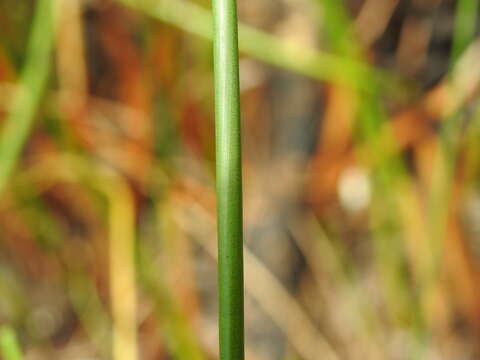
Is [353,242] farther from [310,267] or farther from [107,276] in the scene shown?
[107,276]

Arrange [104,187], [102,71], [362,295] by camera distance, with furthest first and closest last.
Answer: [102,71] → [362,295] → [104,187]

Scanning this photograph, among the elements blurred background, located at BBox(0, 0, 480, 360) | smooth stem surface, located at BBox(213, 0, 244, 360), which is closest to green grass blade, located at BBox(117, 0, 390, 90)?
blurred background, located at BBox(0, 0, 480, 360)

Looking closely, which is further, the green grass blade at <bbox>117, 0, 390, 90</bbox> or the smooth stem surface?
the green grass blade at <bbox>117, 0, 390, 90</bbox>

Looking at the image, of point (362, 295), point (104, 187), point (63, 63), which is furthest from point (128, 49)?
point (362, 295)

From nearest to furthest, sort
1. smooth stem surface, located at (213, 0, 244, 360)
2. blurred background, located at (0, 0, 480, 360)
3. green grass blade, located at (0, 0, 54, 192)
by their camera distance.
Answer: smooth stem surface, located at (213, 0, 244, 360) < green grass blade, located at (0, 0, 54, 192) < blurred background, located at (0, 0, 480, 360)

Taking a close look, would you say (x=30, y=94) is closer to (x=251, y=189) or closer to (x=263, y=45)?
(x=263, y=45)

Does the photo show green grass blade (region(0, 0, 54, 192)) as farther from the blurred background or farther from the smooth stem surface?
the smooth stem surface

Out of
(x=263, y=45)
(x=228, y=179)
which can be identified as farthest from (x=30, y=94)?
(x=228, y=179)

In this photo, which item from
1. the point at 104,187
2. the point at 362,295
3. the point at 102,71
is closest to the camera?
the point at 104,187
